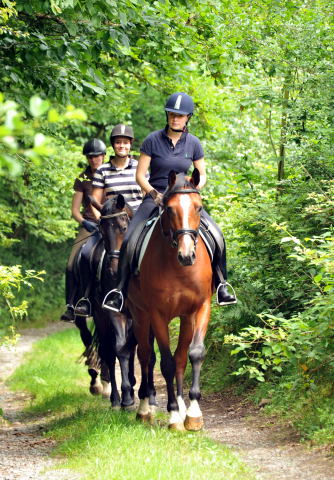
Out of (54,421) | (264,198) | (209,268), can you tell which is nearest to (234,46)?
(264,198)

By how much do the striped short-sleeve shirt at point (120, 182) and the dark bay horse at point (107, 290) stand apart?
33 centimetres

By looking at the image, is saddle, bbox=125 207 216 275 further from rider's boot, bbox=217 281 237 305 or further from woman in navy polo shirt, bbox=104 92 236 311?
rider's boot, bbox=217 281 237 305

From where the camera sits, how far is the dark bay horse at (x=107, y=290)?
982cm

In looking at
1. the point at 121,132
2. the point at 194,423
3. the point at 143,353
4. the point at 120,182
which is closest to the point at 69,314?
the point at 120,182

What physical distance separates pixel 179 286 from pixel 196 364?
2.51ft

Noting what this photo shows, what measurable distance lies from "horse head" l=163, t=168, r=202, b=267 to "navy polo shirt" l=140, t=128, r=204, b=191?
0.75m

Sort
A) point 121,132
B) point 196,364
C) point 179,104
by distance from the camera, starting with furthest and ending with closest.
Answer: point 121,132
point 179,104
point 196,364

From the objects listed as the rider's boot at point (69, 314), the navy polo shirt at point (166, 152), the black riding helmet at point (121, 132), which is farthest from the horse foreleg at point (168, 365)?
the rider's boot at point (69, 314)

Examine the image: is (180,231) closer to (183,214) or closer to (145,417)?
(183,214)

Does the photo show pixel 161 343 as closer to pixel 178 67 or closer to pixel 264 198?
pixel 264 198

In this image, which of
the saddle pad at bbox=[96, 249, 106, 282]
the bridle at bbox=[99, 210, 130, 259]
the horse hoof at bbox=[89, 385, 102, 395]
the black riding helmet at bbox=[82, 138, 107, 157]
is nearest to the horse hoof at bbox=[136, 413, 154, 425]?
the bridle at bbox=[99, 210, 130, 259]

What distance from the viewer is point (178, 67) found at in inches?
508

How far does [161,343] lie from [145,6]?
4582mm

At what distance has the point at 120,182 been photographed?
10562 millimetres
